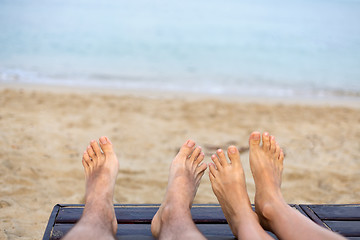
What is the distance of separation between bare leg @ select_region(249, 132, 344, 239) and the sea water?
4.41m

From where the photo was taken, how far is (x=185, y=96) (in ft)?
18.1

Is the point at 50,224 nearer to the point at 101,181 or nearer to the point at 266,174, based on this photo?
the point at 101,181

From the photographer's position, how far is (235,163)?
5.63ft

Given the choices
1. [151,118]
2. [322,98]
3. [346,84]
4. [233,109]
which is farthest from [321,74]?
[151,118]

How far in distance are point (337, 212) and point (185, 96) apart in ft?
13.3

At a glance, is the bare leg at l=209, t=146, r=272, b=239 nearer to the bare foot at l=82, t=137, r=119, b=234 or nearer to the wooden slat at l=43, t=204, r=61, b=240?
the bare foot at l=82, t=137, r=119, b=234

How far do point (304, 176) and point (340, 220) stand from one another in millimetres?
1381

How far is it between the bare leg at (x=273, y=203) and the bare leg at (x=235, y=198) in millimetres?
60

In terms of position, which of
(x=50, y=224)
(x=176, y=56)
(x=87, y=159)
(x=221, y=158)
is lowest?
(x=50, y=224)

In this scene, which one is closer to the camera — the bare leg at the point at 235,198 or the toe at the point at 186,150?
the bare leg at the point at 235,198

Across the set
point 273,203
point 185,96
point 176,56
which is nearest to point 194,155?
point 273,203

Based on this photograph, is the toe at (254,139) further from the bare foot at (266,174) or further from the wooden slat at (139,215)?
the wooden slat at (139,215)

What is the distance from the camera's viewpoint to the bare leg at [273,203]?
122 centimetres

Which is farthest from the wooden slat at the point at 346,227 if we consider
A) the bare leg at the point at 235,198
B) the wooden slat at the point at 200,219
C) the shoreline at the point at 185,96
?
the shoreline at the point at 185,96
